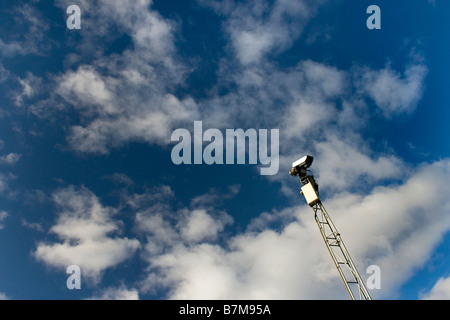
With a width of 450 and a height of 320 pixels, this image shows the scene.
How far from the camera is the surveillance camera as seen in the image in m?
29.2

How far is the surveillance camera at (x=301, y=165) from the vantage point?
2922 centimetres

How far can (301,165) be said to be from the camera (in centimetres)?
2953
